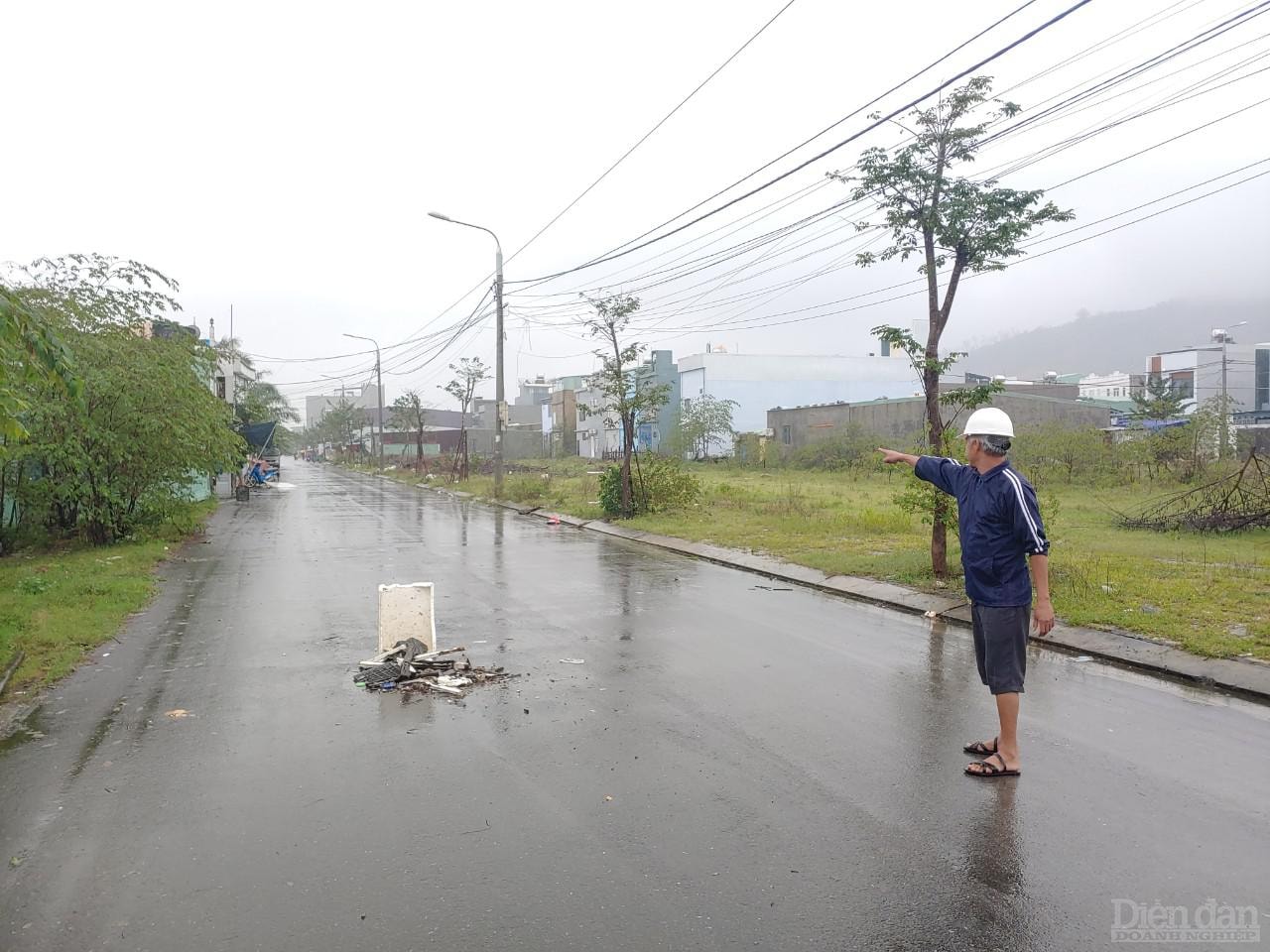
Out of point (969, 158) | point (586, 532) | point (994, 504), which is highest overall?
point (969, 158)

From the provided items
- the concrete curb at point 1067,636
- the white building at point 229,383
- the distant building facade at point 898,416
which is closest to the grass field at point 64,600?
the concrete curb at point 1067,636

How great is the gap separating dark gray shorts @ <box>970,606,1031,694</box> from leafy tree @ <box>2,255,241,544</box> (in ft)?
44.1

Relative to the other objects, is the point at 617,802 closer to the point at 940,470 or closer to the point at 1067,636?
the point at 940,470

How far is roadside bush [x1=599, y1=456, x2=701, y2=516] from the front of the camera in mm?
21000

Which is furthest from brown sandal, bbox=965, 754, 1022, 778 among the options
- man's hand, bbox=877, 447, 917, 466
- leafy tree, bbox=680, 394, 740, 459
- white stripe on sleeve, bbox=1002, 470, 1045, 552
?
leafy tree, bbox=680, 394, 740, 459

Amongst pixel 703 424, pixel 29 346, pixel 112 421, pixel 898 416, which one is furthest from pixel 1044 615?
pixel 703 424

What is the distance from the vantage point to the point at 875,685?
6.66m

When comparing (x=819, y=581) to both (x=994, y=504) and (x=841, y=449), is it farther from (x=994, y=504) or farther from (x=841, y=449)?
(x=841, y=449)

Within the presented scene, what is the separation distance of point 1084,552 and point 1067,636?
5544mm

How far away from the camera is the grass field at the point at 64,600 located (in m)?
7.41

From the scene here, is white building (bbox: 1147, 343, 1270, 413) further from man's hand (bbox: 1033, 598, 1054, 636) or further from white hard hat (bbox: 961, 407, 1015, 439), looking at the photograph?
man's hand (bbox: 1033, 598, 1054, 636)

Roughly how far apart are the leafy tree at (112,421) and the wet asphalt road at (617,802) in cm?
738

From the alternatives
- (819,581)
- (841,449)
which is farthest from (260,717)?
(841,449)

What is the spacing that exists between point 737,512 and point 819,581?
30.6 ft
